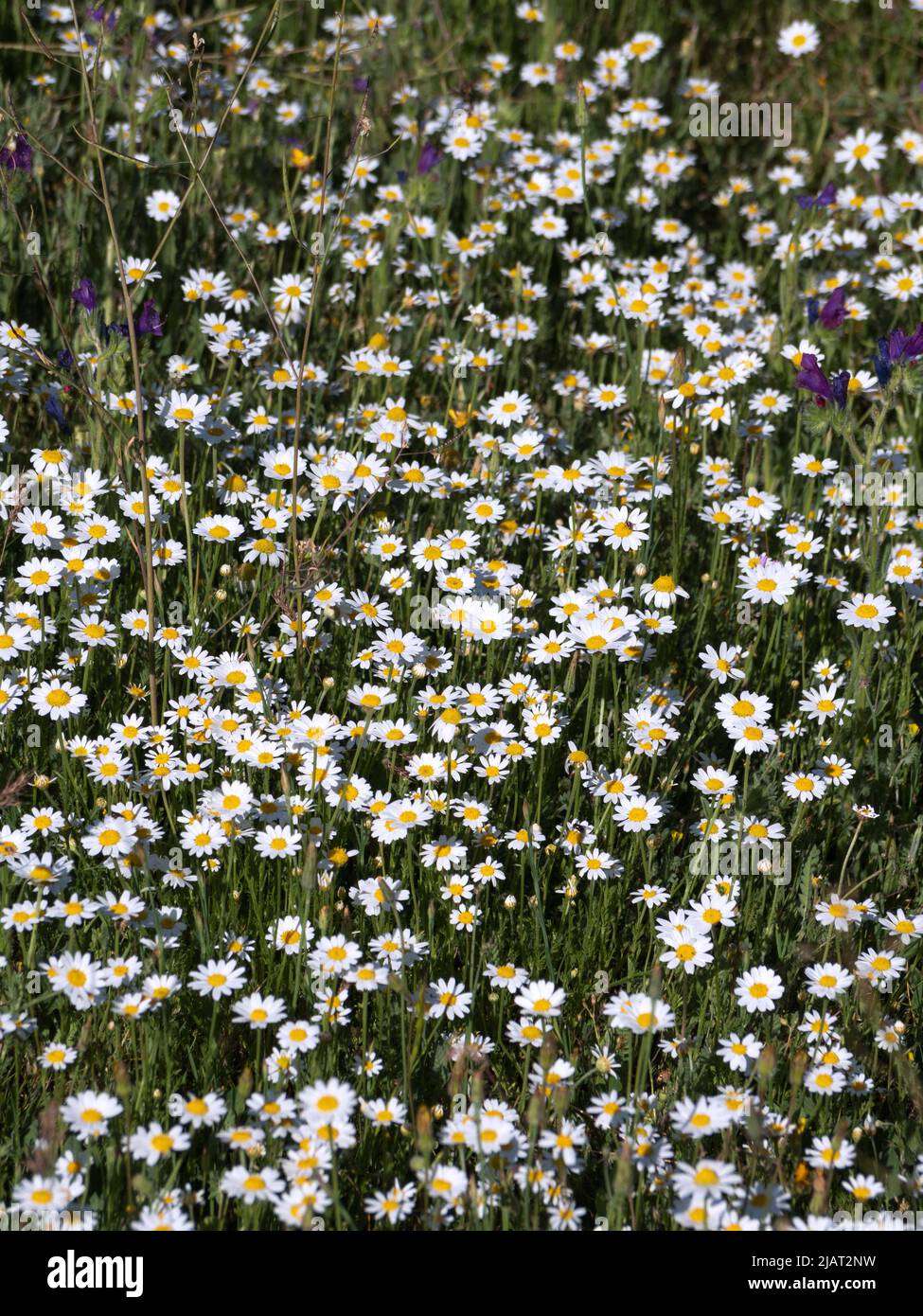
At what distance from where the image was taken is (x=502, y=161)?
5.46m

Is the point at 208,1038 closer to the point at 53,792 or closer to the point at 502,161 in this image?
the point at 53,792

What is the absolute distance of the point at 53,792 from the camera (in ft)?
10.9

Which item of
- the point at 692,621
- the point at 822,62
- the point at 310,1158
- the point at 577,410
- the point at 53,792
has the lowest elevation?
the point at 310,1158

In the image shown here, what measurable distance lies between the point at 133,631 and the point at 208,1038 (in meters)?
1.22

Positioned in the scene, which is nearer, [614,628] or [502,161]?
[614,628]

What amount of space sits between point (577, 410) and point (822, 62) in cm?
308

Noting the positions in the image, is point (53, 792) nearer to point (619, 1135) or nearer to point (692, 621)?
point (619, 1135)

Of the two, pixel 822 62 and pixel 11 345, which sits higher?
pixel 822 62

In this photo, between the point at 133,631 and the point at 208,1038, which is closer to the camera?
the point at 208,1038

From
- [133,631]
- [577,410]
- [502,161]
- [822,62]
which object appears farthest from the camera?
[822,62]

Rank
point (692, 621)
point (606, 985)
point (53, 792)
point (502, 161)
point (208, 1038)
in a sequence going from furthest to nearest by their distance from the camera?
point (502, 161)
point (692, 621)
point (53, 792)
point (606, 985)
point (208, 1038)
